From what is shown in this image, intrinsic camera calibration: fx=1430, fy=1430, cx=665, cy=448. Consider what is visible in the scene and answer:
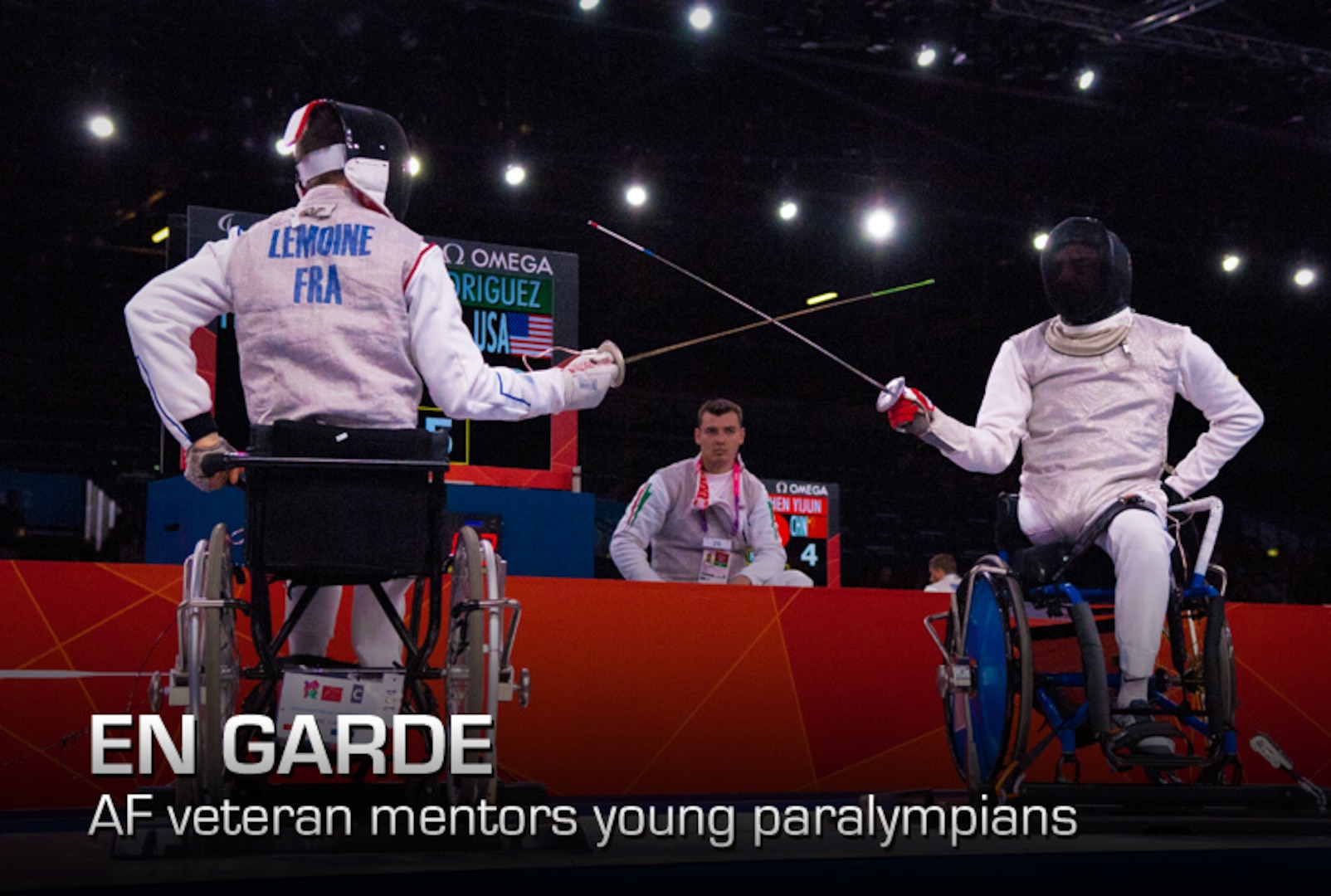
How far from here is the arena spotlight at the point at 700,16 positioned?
31.7ft

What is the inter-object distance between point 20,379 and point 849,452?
11.1m

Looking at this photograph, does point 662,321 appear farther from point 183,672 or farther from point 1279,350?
point 183,672

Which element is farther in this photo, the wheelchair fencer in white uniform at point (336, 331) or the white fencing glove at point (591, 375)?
the white fencing glove at point (591, 375)

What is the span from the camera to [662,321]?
1670 centimetres

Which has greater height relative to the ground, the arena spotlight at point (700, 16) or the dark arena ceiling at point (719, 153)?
the arena spotlight at point (700, 16)

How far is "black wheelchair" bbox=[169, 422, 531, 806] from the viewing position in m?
2.68

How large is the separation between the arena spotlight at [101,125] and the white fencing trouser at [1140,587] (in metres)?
9.36

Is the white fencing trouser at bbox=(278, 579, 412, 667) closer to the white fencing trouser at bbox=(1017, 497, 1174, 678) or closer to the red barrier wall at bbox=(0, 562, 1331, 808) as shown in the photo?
the red barrier wall at bbox=(0, 562, 1331, 808)

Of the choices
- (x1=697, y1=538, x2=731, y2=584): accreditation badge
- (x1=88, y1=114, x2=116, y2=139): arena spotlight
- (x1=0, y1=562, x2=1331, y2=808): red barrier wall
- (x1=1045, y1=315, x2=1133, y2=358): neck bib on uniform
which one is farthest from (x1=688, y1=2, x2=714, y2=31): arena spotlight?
(x1=1045, y1=315, x2=1133, y2=358): neck bib on uniform

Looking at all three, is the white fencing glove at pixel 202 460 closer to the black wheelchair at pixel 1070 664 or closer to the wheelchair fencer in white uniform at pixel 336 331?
the wheelchair fencer in white uniform at pixel 336 331

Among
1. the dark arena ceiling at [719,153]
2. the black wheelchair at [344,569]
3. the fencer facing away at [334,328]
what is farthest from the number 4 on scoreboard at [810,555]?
the black wheelchair at [344,569]

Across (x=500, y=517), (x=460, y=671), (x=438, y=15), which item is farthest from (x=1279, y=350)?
(x=460, y=671)

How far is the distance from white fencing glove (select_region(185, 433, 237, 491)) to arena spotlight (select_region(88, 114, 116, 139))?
877 centimetres

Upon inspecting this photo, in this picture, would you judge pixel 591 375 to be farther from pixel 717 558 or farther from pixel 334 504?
pixel 717 558
